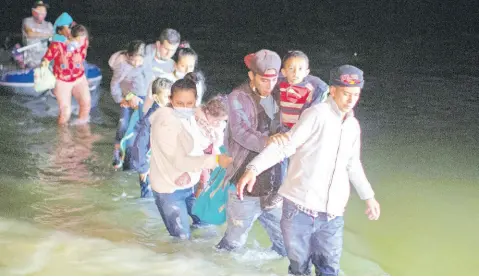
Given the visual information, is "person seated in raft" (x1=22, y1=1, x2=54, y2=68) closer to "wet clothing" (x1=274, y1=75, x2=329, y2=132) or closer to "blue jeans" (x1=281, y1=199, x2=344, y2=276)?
"wet clothing" (x1=274, y1=75, x2=329, y2=132)

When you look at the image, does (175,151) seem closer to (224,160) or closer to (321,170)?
(224,160)

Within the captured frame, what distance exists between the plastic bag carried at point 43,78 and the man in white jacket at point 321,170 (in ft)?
20.8

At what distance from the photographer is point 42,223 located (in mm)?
6980

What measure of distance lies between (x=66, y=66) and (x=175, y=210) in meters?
5.13

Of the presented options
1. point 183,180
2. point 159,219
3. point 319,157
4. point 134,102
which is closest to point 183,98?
point 183,180

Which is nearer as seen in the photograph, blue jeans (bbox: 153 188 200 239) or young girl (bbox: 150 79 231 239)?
young girl (bbox: 150 79 231 239)

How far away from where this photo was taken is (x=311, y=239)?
5098mm

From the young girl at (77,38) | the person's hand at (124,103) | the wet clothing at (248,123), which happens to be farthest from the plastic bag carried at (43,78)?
the wet clothing at (248,123)

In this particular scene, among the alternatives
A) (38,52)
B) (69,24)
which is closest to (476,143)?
(69,24)

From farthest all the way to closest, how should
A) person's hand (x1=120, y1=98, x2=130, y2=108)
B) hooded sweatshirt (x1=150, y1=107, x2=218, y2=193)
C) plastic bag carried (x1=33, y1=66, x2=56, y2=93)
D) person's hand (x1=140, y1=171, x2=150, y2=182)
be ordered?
1. plastic bag carried (x1=33, y1=66, x2=56, y2=93)
2. person's hand (x1=120, y1=98, x2=130, y2=108)
3. person's hand (x1=140, y1=171, x2=150, y2=182)
4. hooded sweatshirt (x1=150, y1=107, x2=218, y2=193)

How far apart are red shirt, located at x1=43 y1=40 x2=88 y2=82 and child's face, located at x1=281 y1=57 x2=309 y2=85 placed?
564cm

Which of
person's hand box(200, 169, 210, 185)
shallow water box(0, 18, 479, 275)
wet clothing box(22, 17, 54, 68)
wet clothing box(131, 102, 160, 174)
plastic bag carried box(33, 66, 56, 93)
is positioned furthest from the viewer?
wet clothing box(22, 17, 54, 68)

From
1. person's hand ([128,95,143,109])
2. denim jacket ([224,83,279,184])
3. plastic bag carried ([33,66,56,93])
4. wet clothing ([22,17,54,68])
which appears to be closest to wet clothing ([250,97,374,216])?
denim jacket ([224,83,279,184])

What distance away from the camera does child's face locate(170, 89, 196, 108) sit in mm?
5746
